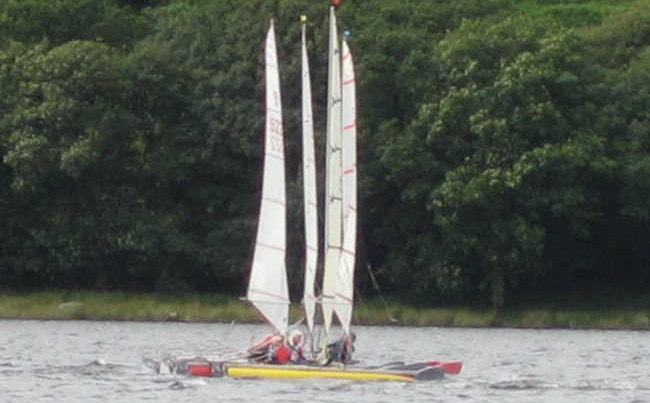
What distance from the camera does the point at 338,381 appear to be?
143 feet

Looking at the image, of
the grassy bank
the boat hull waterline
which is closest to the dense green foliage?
the grassy bank

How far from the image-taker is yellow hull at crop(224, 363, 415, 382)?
4212 centimetres

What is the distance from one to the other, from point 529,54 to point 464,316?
35.1 ft

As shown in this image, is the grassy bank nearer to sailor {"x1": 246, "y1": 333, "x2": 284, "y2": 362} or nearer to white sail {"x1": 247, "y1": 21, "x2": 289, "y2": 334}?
sailor {"x1": 246, "y1": 333, "x2": 284, "y2": 362}

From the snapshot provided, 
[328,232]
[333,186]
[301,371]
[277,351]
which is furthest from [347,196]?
[301,371]

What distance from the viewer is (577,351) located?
192ft

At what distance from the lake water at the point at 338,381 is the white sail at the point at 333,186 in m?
2.42

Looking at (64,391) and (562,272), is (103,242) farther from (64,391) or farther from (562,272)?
(64,391)

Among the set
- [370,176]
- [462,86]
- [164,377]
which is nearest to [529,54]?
[462,86]

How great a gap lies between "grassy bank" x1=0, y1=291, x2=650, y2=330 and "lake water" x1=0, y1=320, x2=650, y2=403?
2.05 meters

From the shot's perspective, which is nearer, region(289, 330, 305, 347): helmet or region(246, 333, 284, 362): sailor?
region(246, 333, 284, 362): sailor

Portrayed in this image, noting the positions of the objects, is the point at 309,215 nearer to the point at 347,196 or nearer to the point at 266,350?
the point at 347,196

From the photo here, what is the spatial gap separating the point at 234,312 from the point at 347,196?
98.1 feet

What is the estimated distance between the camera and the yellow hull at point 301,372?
42125mm
